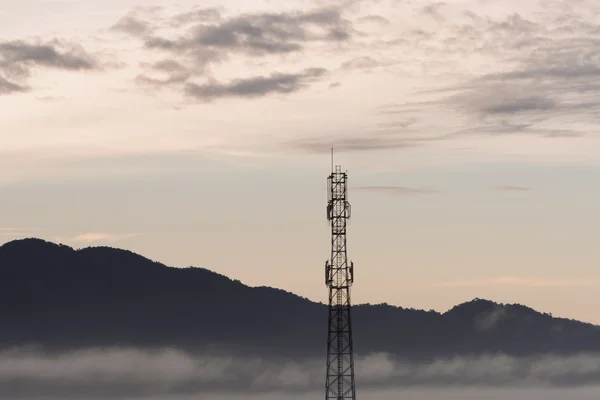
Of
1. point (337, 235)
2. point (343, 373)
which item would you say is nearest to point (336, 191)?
point (337, 235)

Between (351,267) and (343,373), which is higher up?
(351,267)

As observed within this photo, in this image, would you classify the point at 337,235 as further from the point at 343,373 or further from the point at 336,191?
the point at 343,373

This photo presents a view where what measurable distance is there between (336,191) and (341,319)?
1367cm

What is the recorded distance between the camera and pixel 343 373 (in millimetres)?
159250

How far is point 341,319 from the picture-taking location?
6225 inches

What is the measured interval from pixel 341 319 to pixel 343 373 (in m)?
5.79

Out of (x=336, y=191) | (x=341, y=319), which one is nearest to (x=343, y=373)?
(x=341, y=319)

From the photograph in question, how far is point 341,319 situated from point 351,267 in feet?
18.3

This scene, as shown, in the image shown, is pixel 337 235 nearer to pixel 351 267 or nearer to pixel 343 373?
pixel 351 267

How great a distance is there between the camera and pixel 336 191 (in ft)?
531

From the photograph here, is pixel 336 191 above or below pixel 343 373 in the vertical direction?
above

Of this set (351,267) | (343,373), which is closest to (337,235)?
(351,267)

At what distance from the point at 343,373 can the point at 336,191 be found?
1902 centimetres

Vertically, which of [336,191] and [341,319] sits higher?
[336,191]
